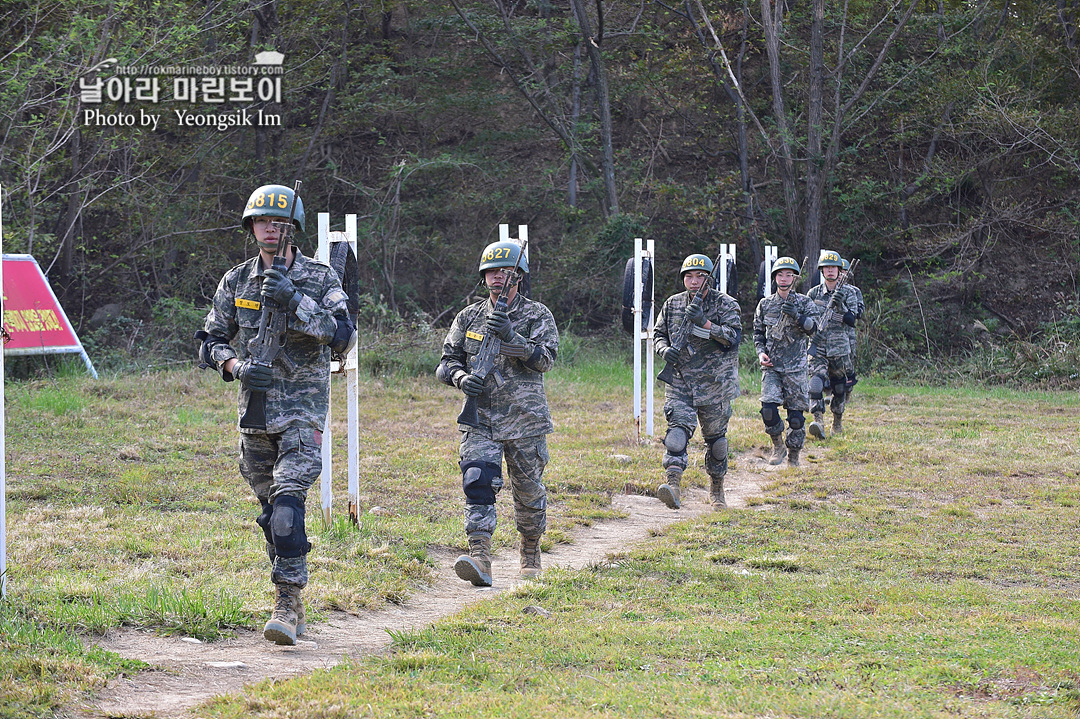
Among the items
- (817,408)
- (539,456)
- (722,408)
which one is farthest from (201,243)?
(539,456)

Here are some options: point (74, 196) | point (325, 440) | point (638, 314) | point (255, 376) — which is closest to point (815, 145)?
point (638, 314)

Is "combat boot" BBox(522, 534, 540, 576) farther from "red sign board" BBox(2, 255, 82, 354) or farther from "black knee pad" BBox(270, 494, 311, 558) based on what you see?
"red sign board" BBox(2, 255, 82, 354)

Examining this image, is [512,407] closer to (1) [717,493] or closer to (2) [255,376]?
(2) [255,376]

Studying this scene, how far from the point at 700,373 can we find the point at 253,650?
5.69m

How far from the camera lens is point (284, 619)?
595cm

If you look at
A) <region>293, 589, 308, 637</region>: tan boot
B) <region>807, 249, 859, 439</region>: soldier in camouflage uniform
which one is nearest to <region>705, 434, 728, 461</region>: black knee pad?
<region>807, 249, 859, 439</region>: soldier in camouflage uniform

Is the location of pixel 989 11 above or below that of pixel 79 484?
above

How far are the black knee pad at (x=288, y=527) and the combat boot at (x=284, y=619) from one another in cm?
21

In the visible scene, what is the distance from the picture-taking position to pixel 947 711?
15.8 feet

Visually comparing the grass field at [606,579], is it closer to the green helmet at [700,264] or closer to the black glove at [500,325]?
the black glove at [500,325]

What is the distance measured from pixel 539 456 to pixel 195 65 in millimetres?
18279

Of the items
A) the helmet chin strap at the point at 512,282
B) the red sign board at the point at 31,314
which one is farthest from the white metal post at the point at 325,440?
the red sign board at the point at 31,314

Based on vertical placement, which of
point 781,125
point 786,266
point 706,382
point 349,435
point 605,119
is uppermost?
point 605,119

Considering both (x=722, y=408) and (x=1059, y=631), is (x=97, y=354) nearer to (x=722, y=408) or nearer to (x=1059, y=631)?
(x=722, y=408)
